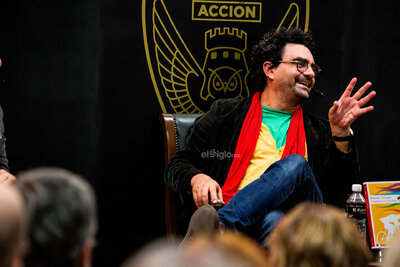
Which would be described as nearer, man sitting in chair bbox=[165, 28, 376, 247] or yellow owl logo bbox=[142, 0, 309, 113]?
man sitting in chair bbox=[165, 28, 376, 247]

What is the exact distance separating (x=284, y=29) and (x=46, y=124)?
1.41 meters

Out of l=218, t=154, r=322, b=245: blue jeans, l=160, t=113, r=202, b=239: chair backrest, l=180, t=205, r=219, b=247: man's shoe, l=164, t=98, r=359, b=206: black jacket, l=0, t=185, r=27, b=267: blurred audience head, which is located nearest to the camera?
l=0, t=185, r=27, b=267: blurred audience head

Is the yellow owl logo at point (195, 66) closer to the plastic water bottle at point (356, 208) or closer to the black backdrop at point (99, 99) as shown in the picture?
the black backdrop at point (99, 99)

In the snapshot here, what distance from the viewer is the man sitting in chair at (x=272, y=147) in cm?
244

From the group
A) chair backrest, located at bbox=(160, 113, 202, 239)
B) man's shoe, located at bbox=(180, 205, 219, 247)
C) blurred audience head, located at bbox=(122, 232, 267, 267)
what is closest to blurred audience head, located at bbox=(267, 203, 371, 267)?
blurred audience head, located at bbox=(122, 232, 267, 267)

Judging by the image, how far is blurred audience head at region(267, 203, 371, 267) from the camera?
0.84 meters

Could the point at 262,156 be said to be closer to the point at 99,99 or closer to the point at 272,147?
the point at 272,147

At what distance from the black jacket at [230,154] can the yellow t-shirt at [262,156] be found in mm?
107

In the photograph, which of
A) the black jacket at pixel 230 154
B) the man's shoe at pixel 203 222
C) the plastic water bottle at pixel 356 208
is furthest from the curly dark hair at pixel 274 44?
the man's shoe at pixel 203 222

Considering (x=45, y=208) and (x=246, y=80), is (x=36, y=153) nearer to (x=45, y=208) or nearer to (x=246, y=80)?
(x=246, y=80)

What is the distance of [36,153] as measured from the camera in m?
3.15

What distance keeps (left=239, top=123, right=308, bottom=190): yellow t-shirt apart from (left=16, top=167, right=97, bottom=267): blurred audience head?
77.6 inches

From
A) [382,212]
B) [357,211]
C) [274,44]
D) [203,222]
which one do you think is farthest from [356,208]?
[203,222]

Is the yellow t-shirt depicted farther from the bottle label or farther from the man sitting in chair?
the bottle label
